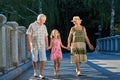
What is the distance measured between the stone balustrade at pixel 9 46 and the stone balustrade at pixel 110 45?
51.6ft

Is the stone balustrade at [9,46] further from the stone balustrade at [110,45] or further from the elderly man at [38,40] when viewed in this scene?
the stone balustrade at [110,45]

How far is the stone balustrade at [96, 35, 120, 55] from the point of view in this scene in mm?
33000

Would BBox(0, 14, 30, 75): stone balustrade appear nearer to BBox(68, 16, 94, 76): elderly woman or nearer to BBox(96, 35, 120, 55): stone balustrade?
BBox(68, 16, 94, 76): elderly woman

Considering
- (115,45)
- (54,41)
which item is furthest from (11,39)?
(115,45)

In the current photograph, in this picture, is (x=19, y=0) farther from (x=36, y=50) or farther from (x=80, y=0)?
(x=36, y=50)

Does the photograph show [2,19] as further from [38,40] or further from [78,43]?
[78,43]

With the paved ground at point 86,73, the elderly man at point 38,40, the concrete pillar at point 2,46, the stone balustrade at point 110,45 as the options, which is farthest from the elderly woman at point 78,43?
the stone balustrade at point 110,45

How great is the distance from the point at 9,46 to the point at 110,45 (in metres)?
23.8

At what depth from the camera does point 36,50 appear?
463 inches

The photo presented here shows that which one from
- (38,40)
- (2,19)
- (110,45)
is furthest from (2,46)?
(110,45)

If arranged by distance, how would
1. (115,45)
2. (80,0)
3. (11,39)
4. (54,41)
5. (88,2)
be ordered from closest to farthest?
(54,41), (11,39), (115,45), (88,2), (80,0)

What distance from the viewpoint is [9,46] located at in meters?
13.6

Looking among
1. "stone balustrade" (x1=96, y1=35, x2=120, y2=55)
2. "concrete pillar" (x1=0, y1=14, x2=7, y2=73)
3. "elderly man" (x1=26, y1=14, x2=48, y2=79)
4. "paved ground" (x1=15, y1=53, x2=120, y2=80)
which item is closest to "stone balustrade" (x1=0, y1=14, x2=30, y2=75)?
"concrete pillar" (x1=0, y1=14, x2=7, y2=73)

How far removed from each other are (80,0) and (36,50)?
4491 centimetres
